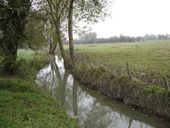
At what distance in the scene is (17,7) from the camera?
1762 cm

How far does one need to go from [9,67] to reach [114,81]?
24.6ft

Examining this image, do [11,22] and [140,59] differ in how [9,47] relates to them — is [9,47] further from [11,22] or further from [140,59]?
[140,59]

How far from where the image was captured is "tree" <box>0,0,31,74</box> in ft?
56.3

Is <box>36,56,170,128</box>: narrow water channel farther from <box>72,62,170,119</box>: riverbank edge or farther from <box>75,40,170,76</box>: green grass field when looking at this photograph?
<box>75,40,170,76</box>: green grass field

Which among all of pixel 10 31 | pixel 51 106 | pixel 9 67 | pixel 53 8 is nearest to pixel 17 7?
pixel 10 31

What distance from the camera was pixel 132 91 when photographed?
53.0 feet

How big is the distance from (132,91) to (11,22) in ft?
26.1

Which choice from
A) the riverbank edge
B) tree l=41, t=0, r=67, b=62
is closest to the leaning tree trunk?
the riverbank edge

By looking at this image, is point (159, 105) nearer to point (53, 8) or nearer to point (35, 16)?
point (35, 16)

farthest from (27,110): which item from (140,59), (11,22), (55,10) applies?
(140,59)

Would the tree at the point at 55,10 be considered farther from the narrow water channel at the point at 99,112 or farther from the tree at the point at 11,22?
the tree at the point at 11,22

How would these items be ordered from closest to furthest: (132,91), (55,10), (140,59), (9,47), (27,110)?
(27,110) < (132,91) < (9,47) < (55,10) < (140,59)

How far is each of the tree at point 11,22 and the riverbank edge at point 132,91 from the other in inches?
235

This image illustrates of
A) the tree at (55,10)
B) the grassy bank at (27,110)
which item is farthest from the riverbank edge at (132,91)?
the tree at (55,10)
